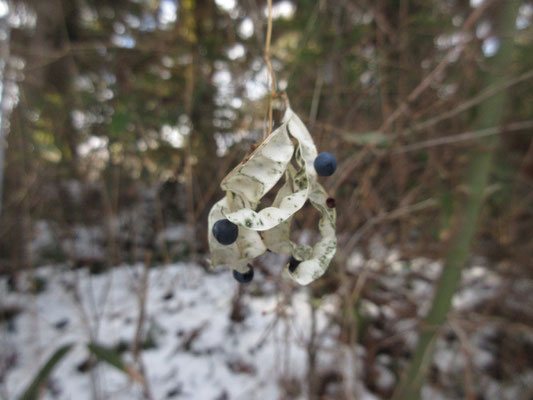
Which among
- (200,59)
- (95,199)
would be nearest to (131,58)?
(200,59)

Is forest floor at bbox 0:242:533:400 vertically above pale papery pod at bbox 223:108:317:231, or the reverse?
pale papery pod at bbox 223:108:317:231

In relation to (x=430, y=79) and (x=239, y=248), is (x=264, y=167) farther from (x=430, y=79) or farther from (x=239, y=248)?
(x=430, y=79)

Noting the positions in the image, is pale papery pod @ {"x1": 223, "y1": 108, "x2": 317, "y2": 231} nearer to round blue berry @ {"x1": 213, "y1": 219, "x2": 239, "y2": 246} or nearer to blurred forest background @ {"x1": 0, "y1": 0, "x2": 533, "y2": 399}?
round blue berry @ {"x1": 213, "y1": 219, "x2": 239, "y2": 246}

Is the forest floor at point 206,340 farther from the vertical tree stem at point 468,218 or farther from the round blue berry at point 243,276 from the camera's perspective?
the round blue berry at point 243,276

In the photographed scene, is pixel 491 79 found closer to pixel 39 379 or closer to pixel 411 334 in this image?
pixel 411 334

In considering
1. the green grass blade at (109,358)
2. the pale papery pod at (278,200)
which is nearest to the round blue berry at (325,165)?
the pale papery pod at (278,200)

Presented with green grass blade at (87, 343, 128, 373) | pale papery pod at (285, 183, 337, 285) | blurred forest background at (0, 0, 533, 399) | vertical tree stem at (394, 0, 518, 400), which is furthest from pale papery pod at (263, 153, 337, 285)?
vertical tree stem at (394, 0, 518, 400)
